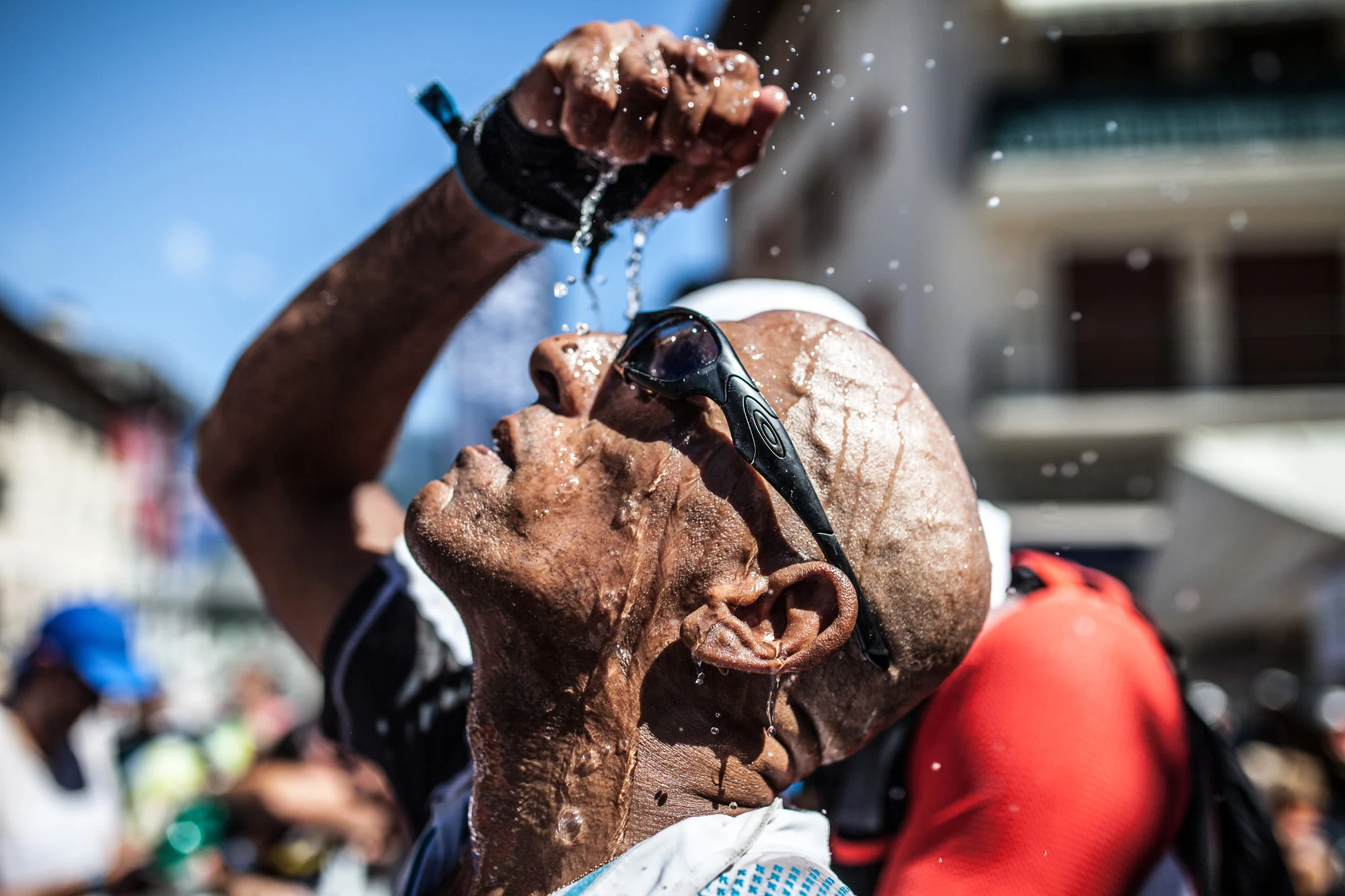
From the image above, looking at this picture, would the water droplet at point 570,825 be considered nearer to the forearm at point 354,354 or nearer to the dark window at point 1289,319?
the forearm at point 354,354

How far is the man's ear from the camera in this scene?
118 centimetres

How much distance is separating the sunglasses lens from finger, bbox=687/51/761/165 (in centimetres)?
23

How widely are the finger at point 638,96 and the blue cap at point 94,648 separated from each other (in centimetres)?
398

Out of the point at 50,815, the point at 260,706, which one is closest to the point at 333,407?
the point at 50,815

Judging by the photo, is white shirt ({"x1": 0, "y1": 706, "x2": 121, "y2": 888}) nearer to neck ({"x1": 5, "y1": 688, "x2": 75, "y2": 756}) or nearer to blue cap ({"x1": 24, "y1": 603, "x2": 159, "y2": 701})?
neck ({"x1": 5, "y1": 688, "x2": 75, "y2": 756})

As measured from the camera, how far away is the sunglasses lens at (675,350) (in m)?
1.28

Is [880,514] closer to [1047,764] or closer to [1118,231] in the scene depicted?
[1047,764]

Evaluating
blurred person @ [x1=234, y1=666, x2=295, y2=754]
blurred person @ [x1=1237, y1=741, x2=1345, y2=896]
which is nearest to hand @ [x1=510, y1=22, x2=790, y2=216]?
blurred person @ [x1=1237, y1=741, x2=1345, y2=896]

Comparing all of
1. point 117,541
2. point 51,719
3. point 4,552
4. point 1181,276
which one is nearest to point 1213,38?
point 1181,276

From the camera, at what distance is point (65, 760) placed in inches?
165

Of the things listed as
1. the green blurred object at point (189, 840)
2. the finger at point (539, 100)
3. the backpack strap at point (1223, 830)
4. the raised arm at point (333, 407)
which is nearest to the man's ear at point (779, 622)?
the backpack strap at point (1223, 830)

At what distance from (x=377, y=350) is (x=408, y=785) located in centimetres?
75

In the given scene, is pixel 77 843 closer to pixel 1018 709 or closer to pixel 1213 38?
pixel 1018 709

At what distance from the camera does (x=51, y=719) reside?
418 cm
